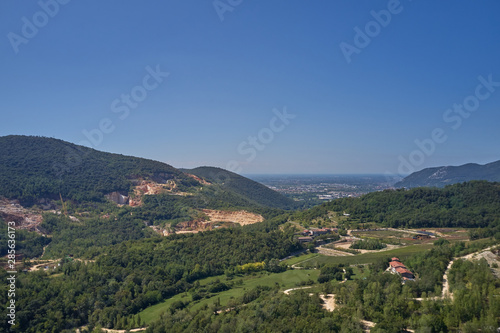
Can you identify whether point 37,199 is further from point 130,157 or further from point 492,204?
point 492,204

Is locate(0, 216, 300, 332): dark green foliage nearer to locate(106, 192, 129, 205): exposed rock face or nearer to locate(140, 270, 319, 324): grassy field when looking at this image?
locate(140, 270, 319, 324): grassy field

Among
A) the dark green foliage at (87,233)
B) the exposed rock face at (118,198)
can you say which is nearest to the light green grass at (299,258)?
the dark green foliage at (87,233)

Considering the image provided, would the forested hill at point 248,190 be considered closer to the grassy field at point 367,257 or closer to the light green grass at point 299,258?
the light green grass at point 299,258

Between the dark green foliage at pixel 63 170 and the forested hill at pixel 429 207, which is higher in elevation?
the dark green foliage at pixel 63 170

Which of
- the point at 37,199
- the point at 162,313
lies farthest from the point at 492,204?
the point at 37,199

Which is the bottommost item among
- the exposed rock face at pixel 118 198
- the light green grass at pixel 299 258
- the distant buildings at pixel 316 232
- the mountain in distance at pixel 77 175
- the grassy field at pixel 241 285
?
the grassy field at pixel 241 285

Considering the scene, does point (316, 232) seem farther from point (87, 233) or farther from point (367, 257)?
point (87, 233)

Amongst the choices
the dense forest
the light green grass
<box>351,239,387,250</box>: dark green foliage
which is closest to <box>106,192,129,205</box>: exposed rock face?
the dense forest
